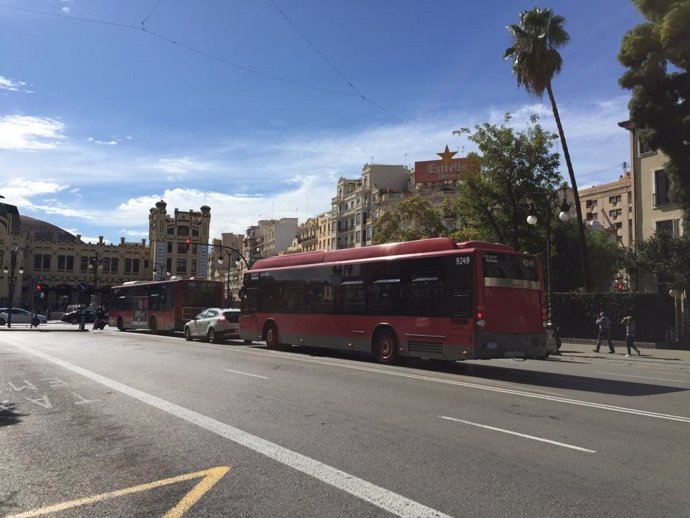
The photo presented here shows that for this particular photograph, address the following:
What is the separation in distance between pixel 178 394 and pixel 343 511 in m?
6.51

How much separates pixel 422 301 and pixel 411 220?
104 feet

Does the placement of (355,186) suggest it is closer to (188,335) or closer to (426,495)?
(188,335)

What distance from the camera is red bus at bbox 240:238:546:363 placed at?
13.8m

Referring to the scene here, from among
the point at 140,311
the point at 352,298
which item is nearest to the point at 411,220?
the point at 140,311

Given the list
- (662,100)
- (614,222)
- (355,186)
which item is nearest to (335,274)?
(662,100)

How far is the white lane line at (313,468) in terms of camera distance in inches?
181

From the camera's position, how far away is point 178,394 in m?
10.3

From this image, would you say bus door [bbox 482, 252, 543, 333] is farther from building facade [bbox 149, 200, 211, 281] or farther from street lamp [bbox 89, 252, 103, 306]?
building facade [bbox 149, 200, 211, 281]

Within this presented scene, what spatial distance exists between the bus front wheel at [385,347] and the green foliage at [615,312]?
704 inches

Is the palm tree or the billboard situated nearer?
the palm tree

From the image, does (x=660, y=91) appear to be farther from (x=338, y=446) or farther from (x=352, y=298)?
(x=338, y=446)

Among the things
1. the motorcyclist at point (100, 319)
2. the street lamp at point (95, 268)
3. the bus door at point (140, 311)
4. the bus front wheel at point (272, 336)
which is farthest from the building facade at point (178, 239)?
the bus front wheel at point (272, 336)

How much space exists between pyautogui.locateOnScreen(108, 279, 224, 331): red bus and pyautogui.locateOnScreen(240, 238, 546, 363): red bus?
39.7 feet

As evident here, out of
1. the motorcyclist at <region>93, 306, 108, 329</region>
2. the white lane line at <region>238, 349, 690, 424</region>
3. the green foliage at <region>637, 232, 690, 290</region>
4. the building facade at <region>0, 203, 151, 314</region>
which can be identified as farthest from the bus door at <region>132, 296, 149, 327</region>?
the building facade at <region>0, 203, 151, 314</region>
